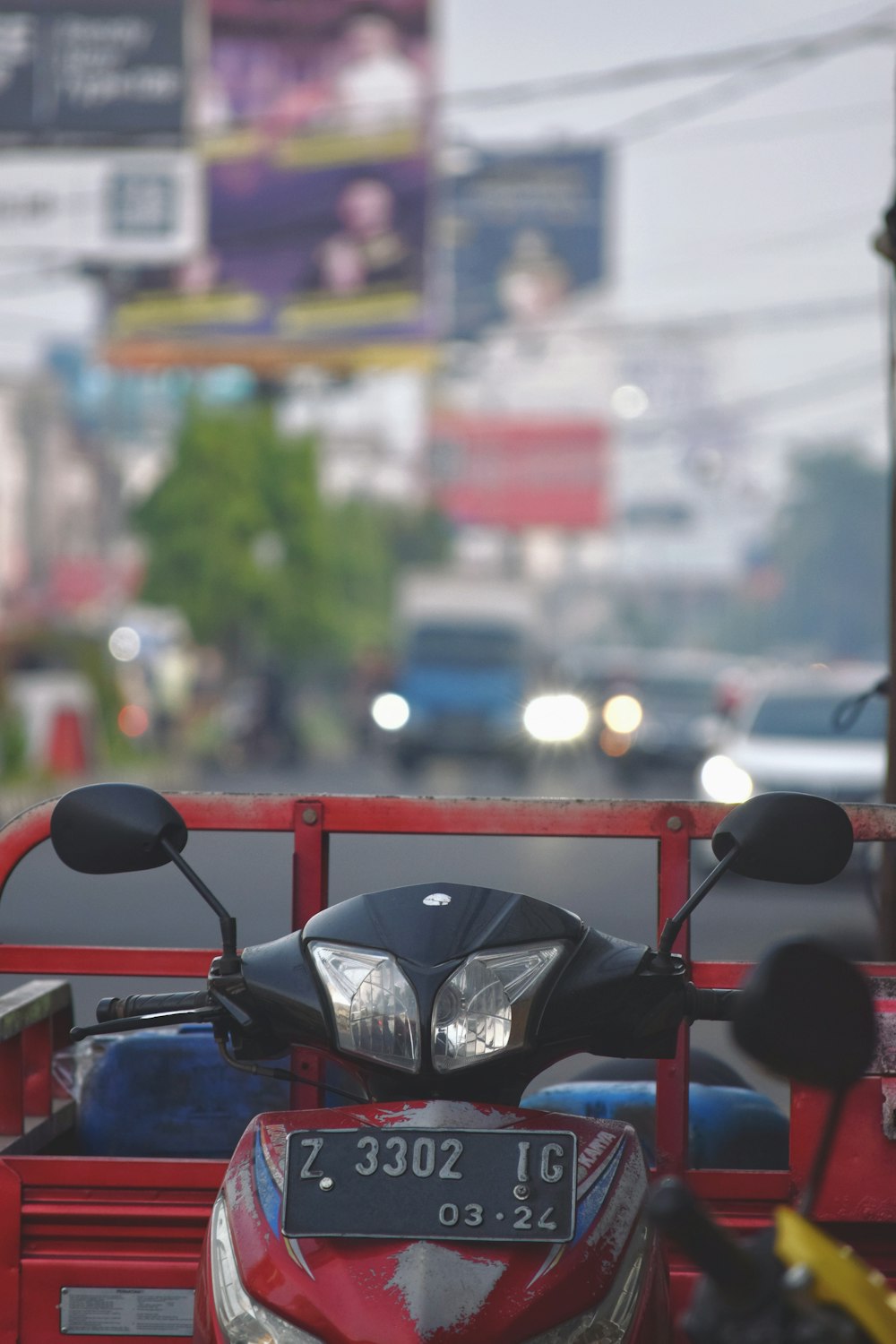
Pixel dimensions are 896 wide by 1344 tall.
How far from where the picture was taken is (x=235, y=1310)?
1.93 metres

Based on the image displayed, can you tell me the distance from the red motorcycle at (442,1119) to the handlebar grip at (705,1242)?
421 mm

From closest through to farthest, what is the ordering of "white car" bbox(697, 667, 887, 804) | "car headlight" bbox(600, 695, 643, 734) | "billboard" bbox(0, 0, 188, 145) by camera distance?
"white car" bbox(697, 667, 887, 804) < "billboard" bbox(0, 0, 188, 145) < "car headlight" bbox(600, 695, 643, 734)

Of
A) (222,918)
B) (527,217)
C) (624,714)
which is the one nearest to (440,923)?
(222,918)

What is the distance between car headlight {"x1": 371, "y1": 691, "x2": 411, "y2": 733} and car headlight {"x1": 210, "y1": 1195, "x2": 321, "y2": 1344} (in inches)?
1064

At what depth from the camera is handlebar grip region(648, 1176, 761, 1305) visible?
1.46 meters

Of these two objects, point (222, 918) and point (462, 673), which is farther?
point (462, 673)

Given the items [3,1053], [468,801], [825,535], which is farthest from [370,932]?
[825,535]

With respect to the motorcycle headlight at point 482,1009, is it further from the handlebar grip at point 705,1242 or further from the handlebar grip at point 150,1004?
the handlebar grip at point 705,1242

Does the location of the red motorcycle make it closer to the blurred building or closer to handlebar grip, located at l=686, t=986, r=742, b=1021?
handlebar grip, located at l=686, t=986, r=742, b=1021

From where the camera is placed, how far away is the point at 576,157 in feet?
81.6

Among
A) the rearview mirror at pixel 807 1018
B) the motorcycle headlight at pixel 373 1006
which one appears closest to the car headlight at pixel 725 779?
the motorcycle headlight at pixel 373 1006

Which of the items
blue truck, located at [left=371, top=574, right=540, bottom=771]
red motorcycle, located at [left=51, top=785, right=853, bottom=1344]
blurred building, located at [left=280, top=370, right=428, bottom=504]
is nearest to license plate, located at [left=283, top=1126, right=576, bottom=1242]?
red motorcycle, located at [left=51, top=785, right=853, bottom=1344]

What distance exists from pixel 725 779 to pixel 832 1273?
44.4 ft

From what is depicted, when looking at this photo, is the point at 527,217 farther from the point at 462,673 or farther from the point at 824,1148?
the point at 824,1148
